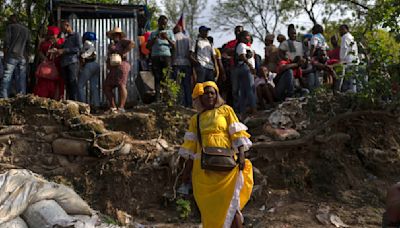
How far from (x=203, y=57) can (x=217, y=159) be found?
357 centimetres

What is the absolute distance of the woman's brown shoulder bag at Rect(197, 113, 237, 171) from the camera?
13.8ft

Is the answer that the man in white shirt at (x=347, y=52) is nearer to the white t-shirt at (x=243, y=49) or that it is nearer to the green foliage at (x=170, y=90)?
the white t-shirt at (x=243, y=49)

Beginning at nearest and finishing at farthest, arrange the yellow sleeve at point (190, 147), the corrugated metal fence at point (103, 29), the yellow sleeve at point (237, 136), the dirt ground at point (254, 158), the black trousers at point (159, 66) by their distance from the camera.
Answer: the yellow sleeve at point (237, 136) < the yellow sleeve at point (190, 147) < the dirt ground at point (254, 158) < the black trousers at point (159, 66) < the corrugated metal fence at point (103, 29)

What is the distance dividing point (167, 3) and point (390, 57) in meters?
21.3

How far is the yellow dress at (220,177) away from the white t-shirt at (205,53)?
315 cm

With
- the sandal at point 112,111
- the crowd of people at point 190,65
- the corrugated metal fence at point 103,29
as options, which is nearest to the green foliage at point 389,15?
the crowd of people at point 190,65

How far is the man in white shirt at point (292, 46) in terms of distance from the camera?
8131 mm

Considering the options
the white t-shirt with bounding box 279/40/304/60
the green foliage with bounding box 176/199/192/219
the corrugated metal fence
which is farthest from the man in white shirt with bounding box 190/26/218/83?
the green foliage with bounding box 176/199/192/219

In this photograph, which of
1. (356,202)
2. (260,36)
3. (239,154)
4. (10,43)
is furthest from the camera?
(260,36)

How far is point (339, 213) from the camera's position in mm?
5863

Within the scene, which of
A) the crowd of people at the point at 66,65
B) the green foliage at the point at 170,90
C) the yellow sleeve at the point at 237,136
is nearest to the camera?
the yellow sleeve at the point at 237,136

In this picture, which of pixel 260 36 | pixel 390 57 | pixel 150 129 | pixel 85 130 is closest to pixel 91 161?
pixel 85 130

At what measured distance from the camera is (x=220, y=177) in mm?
4297

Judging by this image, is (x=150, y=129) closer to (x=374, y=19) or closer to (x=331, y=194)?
(x=331, y=194)
